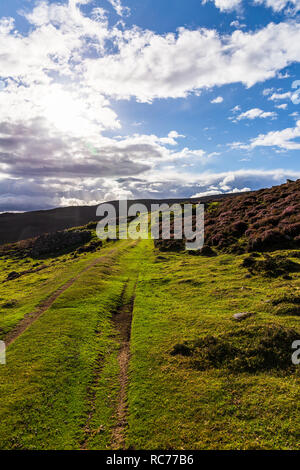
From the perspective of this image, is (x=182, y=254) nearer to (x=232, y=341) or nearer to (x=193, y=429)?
(x=232, y=341)

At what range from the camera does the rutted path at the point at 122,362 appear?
44.9 feet

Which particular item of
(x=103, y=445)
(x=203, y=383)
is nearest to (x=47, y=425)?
(x=103, y=445)

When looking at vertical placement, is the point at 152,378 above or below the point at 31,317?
above

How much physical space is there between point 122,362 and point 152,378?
398 cm

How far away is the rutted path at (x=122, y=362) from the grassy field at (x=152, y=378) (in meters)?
0.12

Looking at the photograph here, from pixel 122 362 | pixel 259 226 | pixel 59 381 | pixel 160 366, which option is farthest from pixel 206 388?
pixel 259 226

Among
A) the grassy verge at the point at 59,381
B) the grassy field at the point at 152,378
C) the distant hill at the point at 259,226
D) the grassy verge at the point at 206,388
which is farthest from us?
the distant hill at the point at 259,226

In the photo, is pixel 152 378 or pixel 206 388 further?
pixel 152 378

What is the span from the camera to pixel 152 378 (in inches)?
701

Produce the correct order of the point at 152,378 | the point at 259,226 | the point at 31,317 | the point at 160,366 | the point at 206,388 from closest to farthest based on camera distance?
the point at 206,388 → the point at 152,378 → the point at 160,366 → the point at 31,317 → the point at 259,226

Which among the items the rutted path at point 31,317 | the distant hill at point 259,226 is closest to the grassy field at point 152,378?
the rutted path at point 31,317

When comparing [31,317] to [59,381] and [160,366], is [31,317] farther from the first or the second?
[160,366]

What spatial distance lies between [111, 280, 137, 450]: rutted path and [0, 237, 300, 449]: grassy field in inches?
4.6

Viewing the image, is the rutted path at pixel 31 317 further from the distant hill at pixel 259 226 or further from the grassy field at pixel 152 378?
the distant hill at pixel 259 226
